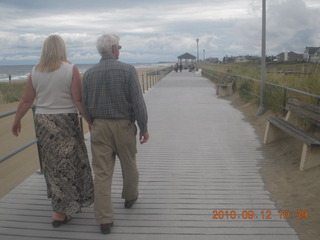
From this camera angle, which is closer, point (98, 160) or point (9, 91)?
point (98, 160)

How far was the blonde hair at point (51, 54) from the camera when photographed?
304 centimetres

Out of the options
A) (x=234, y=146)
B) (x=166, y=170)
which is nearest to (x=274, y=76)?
(x=234, y=146)

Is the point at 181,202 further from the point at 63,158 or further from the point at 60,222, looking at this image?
the point at 63,158

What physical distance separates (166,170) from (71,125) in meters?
2.06

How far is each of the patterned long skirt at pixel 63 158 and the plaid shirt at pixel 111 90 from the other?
0.93ft

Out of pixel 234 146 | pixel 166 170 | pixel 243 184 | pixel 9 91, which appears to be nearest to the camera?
pixel 243 184

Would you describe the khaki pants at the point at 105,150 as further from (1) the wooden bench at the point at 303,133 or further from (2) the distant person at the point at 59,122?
(1) the wooden bench at the point at 303,133

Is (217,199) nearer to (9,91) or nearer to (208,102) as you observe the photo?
(208,102)

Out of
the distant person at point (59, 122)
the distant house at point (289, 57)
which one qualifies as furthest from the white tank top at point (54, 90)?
the distant house at point (289, 57)

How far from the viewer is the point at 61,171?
126 inches

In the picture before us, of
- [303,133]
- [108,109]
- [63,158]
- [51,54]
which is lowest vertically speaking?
[303,133]
